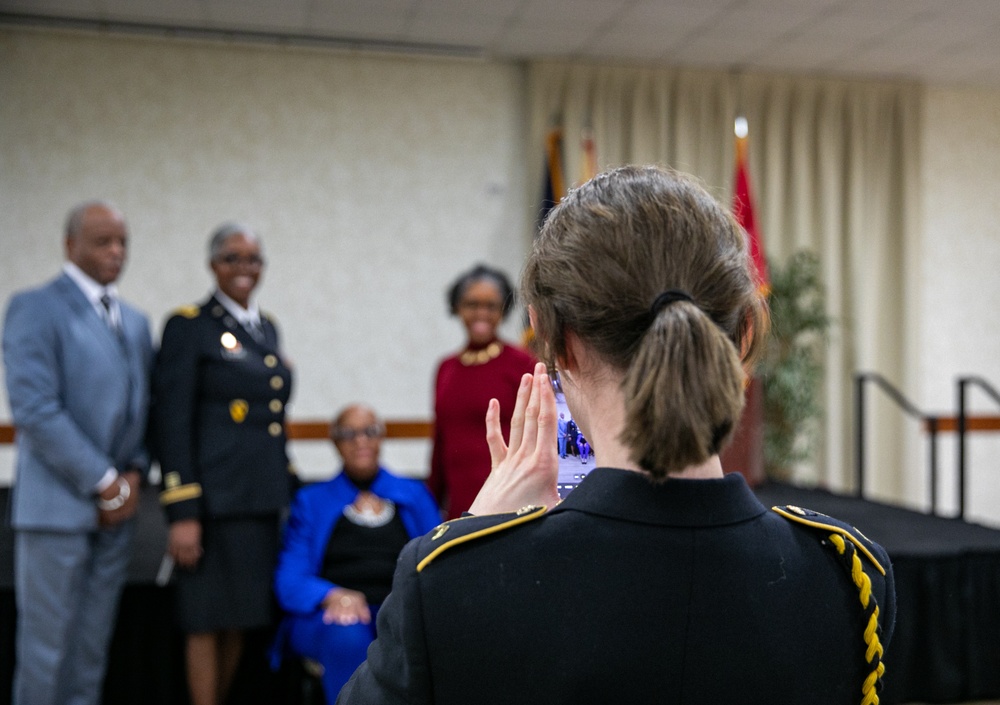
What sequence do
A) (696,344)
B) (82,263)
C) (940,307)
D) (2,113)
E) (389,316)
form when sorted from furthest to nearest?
(940,307), (389,316), (2,113), (82,263), (696,344)

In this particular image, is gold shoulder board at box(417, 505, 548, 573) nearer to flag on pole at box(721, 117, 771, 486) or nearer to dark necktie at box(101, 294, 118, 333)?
dark necktie at box(101, 294, 118, 333)

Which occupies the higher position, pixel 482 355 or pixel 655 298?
pixel 655 298

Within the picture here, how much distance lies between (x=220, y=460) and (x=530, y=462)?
6.68ft

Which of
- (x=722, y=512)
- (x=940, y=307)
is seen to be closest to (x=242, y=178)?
(x=940, y=307)

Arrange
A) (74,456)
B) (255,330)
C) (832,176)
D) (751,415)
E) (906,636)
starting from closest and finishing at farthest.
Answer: (74,456), (255,330), (906,636), (751,415), (832,176)

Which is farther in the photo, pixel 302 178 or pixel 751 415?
pixel 302 178

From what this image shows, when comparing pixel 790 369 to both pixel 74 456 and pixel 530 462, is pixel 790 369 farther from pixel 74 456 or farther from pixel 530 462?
pixel 530 462

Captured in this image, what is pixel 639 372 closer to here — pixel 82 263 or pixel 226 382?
pixel 226 382

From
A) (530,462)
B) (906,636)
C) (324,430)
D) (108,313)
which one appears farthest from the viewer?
(324,430)

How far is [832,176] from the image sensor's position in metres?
5.89

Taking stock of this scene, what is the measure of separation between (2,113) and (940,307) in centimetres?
586

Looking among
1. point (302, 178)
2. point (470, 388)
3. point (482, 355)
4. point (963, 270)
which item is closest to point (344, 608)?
point (470, 388)

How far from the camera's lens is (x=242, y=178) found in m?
5.27

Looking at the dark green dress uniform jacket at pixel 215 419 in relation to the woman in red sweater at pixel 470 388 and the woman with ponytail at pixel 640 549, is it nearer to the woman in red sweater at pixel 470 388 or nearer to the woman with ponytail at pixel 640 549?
the woman in red sweater at pixel 470 388
